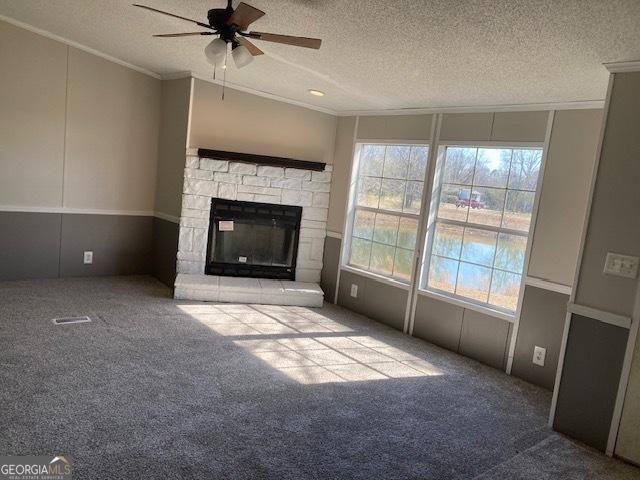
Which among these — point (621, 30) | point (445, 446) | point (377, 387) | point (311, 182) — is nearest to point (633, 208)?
point (621, 30)

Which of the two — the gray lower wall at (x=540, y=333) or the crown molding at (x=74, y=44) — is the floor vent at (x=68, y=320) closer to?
the crown molding at (x=74, y=44)

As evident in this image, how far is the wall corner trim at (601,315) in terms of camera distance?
2.90 meters

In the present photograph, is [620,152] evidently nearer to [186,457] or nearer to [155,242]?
[186,457]

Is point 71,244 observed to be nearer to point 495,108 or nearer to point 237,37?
point 237,37

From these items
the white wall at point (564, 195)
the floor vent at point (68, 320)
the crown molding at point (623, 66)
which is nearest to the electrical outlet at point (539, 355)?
the white wall at point (564, 195)

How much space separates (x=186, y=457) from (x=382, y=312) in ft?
10.0

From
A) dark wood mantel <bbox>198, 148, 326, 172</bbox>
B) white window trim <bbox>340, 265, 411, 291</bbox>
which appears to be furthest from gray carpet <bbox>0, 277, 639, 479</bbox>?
dark wood mantel <bbox>198, 148, 326, 172</bbox>

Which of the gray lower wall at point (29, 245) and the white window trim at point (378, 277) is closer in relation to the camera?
the white window trim at point (378, 277)

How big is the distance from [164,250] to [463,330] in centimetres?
339

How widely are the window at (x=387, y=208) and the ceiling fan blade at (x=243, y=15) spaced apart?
260cm

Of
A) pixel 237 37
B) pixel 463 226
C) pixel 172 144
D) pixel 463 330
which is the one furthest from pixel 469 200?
pixel 172 144

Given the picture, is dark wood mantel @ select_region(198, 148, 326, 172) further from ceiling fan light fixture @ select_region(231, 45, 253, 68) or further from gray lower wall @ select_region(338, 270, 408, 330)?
ceiling fan light fixture @ select_region(231, 45, 253, 68)

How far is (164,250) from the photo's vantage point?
18.8ft

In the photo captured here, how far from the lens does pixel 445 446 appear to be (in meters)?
2.82
